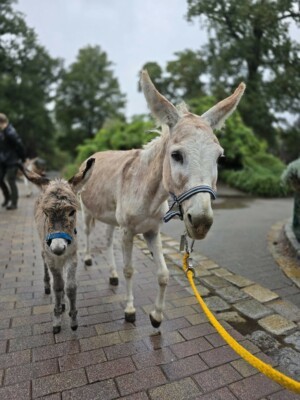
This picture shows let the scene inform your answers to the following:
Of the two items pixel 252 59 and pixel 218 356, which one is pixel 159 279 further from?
pixel 252 59

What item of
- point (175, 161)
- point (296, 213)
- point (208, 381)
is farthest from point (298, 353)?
point (296, 213)

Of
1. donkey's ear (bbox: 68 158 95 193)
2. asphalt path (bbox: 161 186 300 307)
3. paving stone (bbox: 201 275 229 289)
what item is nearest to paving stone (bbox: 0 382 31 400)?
donkey's ear (bbox: 68 158 95 193)

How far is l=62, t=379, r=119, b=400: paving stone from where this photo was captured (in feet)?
7.14

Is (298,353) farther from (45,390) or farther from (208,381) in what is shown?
(45,390)

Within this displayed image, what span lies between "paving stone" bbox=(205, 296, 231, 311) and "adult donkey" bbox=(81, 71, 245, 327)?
0.84 meters

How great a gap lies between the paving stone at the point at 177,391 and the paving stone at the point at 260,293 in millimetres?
1710

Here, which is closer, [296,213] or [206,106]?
[296,213]

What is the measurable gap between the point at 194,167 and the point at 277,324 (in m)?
2.21

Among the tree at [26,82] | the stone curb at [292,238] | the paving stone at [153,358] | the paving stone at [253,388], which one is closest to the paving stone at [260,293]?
the stone curb at [292,238]

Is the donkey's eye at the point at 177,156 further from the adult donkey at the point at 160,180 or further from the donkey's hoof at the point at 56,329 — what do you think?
the donkey's hoof at the point at 56,329

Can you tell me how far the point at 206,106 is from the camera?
637 inches

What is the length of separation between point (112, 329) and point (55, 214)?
1386mm

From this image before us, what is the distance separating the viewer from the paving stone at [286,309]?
3295mm

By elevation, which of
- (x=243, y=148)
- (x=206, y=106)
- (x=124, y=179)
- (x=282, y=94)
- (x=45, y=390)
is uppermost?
(x=282, y=94)
